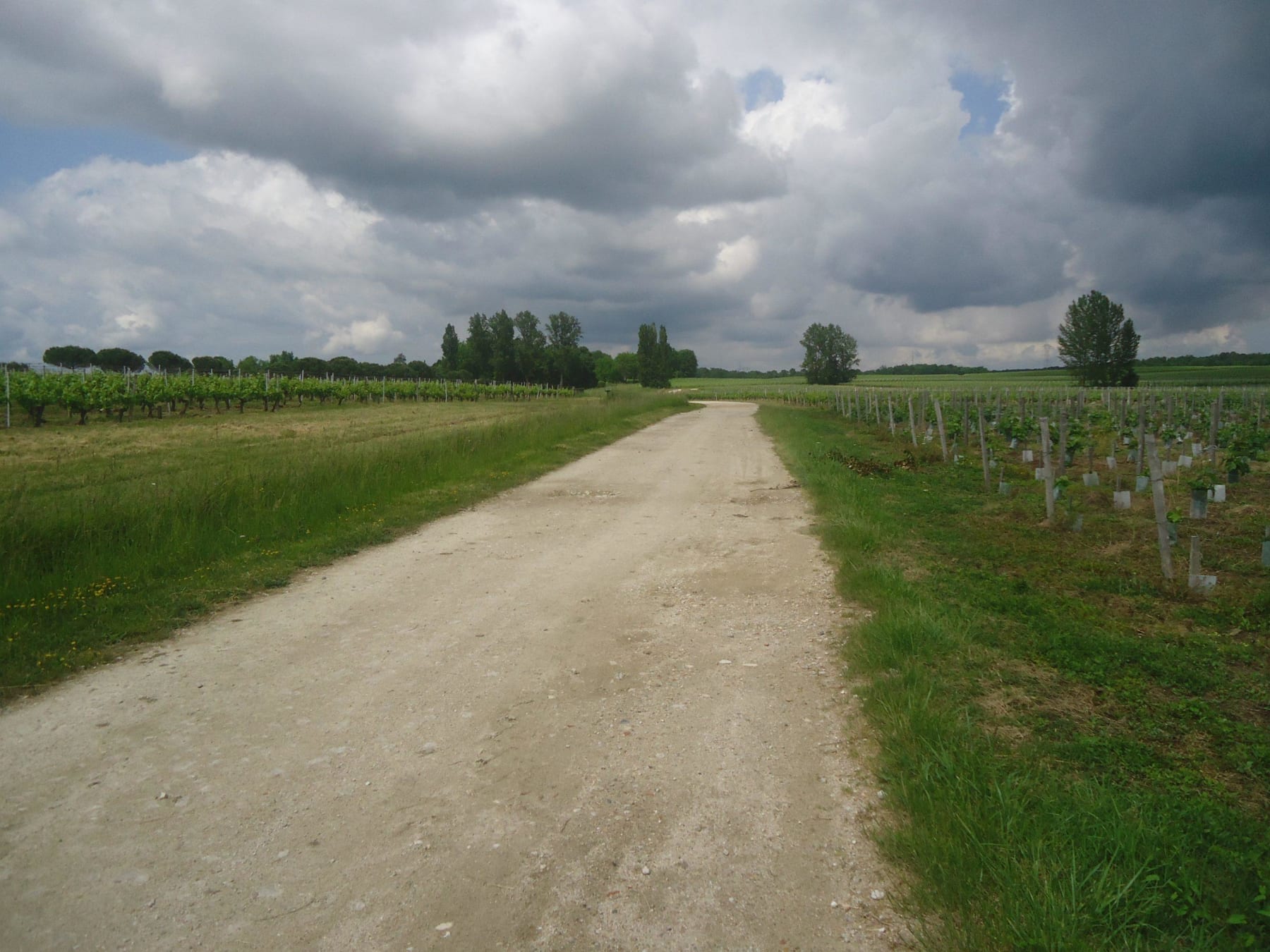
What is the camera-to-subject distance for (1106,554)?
7.37 meters

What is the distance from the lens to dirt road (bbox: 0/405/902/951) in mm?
2477

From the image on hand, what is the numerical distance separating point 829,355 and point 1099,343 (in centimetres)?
3702

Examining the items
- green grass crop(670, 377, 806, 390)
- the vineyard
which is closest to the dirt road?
the vineyard

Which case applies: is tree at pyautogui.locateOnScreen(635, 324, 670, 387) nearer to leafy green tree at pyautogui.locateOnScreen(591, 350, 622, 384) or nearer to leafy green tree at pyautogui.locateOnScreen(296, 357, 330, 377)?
leafy green tree at pyautogui.locateOnScreen(591, 350, 622, 384)

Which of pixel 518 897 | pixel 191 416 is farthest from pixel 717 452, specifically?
pixel 191 416

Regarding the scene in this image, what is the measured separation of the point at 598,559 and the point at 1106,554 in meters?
5.32

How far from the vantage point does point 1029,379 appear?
8325 centimetres

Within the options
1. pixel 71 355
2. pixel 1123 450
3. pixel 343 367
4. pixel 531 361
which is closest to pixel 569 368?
pixel 531 361

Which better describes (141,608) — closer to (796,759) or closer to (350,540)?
(350,540)

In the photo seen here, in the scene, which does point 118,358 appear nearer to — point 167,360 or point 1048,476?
point 167,360

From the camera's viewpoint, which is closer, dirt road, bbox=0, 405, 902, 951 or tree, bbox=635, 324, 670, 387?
dirt road, bbox=0, 405, 902, 951

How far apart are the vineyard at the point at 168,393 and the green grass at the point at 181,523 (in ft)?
38.4

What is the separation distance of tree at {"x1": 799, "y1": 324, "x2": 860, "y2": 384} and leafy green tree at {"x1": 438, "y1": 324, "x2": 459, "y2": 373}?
55501 mm

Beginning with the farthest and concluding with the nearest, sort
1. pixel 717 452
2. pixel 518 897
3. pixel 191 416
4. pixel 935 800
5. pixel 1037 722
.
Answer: pixel 191 416 → pixel 717 452 → pixel 1037 722 → pixel 935 800 → pixel 518 897
